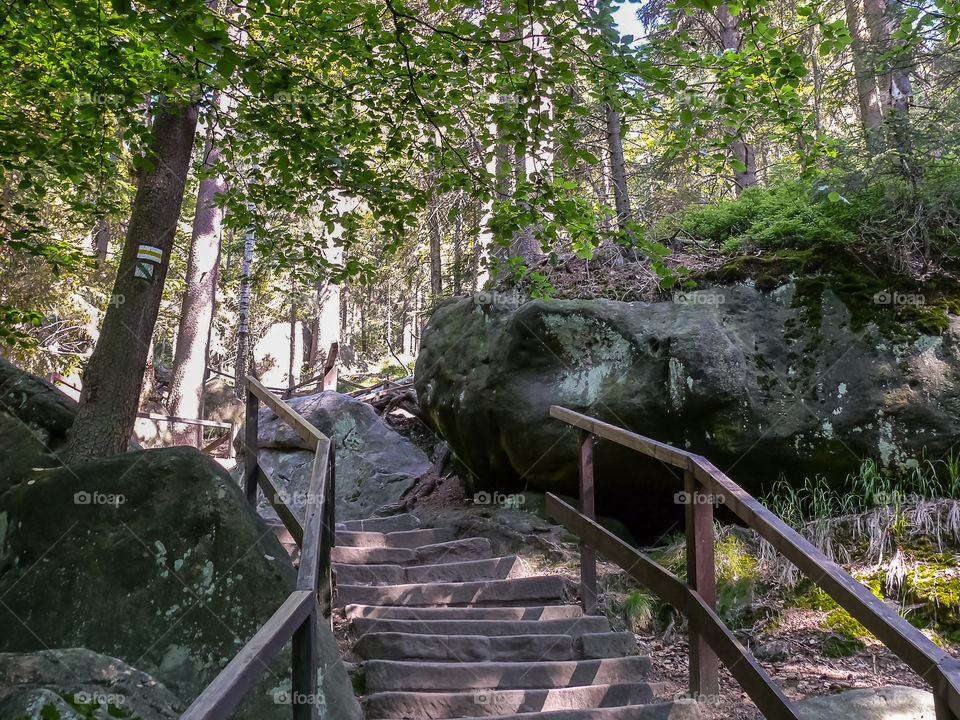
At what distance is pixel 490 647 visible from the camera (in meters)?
4.25

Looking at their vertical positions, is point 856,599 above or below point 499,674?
above

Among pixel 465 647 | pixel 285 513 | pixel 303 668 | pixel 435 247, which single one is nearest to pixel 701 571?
pixel 465 647

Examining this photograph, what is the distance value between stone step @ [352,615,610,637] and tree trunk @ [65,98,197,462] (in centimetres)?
206

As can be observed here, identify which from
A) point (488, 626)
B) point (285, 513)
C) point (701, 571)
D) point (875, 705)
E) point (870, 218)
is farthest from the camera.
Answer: point (870, 218)

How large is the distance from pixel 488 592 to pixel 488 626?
0.52m

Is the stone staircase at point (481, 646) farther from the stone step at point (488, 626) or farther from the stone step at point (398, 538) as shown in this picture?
the stone step at point (398, 538)

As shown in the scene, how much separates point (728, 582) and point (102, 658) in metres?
3.99

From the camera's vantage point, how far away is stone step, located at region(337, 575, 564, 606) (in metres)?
4.94

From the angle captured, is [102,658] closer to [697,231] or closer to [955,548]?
[955,548]

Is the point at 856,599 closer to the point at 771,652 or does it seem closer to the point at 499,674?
the point at 499,674

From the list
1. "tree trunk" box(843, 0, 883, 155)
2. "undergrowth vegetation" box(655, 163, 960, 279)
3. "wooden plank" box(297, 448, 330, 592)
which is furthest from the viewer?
"tree trunk" box(843, 0, 883, 155)

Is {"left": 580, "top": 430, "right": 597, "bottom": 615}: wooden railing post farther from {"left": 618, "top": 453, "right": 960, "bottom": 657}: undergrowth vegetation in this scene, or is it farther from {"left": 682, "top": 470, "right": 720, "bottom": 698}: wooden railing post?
{"left": 682, "top": 470, "right": 720, "bottom": 698}: wooden railing post

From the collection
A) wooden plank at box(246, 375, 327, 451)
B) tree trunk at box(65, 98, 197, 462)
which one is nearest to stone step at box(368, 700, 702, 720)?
wooden plank at box(246, 375, 327, 451)

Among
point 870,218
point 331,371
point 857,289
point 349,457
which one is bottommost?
point 349,457
